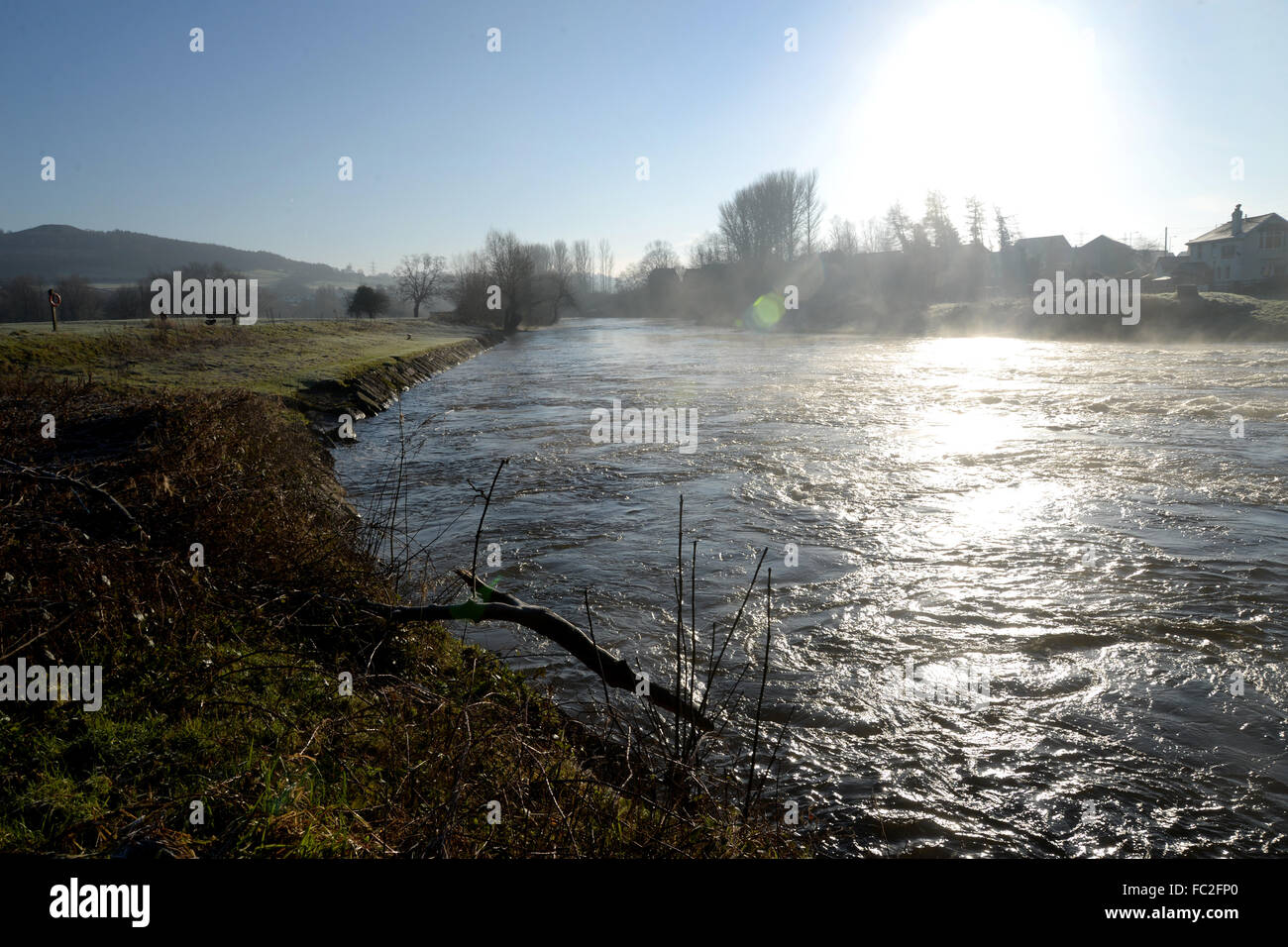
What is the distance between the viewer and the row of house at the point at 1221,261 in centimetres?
6806

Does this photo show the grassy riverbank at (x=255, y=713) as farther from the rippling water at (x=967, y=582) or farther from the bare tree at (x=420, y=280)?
the bare tree at (x=420, y=280)

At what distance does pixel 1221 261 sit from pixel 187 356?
87468 millimetres

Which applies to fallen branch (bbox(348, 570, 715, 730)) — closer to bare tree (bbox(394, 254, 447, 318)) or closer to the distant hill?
bare tree (bbox(394, 254, 447, 318))

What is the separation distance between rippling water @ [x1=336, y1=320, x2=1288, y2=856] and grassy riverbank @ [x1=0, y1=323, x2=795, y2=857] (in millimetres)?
1566

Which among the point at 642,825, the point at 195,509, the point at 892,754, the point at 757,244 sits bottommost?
the point at 892,754

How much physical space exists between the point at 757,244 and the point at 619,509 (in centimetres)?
9969

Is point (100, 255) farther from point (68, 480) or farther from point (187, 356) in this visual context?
point (68, 480)

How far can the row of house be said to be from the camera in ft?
223

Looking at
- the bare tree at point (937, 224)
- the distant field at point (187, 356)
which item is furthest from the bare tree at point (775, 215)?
the distant field at point (187, 356)

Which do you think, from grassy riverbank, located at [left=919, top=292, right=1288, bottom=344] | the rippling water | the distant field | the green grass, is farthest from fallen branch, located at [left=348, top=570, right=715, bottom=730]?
grassy riverbank, located at [left=919, top=292, right=1288, bottom=344]
